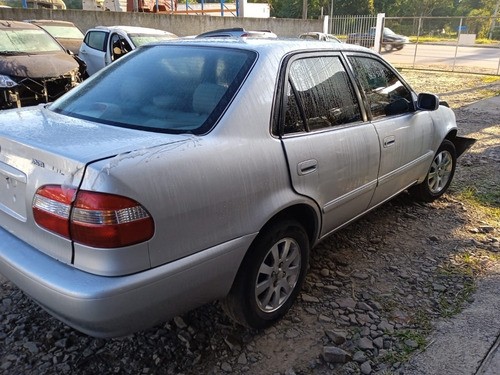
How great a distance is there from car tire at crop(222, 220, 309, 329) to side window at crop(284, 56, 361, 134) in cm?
63

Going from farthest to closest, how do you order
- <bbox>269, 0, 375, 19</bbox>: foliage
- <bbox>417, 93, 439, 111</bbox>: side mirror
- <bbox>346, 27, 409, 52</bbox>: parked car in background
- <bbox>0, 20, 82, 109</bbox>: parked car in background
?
<bbox>269, 0, 375, 19</bbox>: foliage, <bbox>346, 27, 409, 52</bbox>: parked car in background, <bbox>0, 20, 82, 109</bbox>: parked car in background, <bbox>417, 93, 439, 111</bbox>: side mirror

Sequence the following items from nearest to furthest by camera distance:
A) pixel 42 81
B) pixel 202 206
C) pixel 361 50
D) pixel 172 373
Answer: pixel 202 206 < pixel 172 373 < pixel 361 50 < pixel 42 81

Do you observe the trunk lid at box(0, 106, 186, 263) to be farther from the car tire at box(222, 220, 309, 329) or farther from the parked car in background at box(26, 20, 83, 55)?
the parked car in background at box(26, 20, 83, 55)

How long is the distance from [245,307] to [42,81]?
659cm

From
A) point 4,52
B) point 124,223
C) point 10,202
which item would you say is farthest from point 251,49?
point 4,52

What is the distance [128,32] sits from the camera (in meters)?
9.66

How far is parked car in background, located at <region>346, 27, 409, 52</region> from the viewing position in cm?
2221

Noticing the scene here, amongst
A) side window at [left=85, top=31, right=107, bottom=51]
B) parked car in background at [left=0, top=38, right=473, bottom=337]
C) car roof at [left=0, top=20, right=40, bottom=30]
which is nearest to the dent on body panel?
parked car in background at [left=0, top=38, right=473, bottom=337]

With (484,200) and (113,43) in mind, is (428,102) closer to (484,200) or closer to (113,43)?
(484,200)

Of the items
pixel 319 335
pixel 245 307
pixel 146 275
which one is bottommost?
pixel 319 335

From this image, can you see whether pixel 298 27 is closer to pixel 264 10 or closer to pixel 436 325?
pixel 264 10

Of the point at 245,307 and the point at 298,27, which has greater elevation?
the point at 298,27

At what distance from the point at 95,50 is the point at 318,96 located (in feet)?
28.6

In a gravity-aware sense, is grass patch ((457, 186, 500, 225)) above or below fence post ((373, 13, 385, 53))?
below
